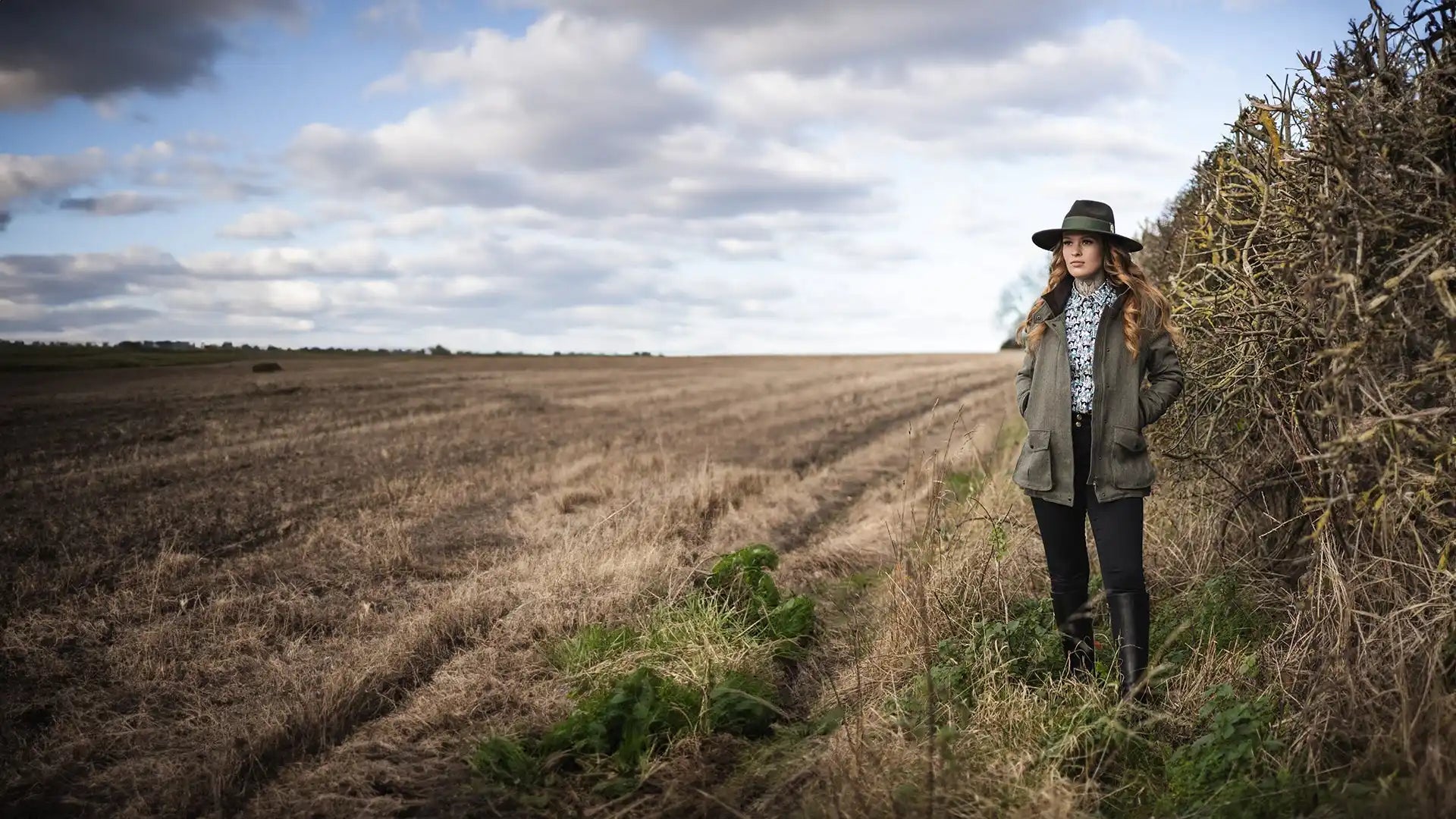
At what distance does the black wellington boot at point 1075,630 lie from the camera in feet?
14.0

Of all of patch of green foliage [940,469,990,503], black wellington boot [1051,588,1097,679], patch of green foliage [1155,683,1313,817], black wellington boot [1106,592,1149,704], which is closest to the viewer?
patch of green foliage [1155,683,1313,817]

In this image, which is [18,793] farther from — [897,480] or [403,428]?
[403,428]

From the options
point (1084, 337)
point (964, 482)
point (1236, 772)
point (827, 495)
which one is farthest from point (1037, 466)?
point (827, 495)

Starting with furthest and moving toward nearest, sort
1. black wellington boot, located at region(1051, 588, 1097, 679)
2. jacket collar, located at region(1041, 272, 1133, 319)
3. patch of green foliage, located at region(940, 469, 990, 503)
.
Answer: patch of green foliage, located at region(940, 469, 990, 503) < jacket collar, located at region(1041, 272, 1133, 319) < black wellington boot, located at region(1051, 588, 1097, 679)

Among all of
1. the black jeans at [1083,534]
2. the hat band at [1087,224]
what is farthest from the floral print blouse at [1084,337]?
the hat band at [1087,224]

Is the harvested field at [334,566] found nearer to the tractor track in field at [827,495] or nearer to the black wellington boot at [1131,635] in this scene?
the tractor track in field at [827,495]

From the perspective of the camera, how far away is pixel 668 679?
175 inches

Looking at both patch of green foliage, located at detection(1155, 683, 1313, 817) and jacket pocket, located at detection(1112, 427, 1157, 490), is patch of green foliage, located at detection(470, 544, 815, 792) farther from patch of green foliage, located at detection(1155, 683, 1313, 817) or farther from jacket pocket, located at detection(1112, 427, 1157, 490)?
jacket pocket, located at detection(1112, 427, 1157, 490)

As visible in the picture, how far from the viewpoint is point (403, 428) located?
16.2m

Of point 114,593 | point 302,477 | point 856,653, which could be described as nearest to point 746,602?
point 856,653

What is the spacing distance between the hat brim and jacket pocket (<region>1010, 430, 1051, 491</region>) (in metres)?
0.98

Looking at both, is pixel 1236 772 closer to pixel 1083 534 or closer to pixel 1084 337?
pixel 1083 534

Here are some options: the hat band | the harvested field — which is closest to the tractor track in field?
the harvested field

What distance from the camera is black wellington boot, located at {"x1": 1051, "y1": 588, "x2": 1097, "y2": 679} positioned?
4.28m
